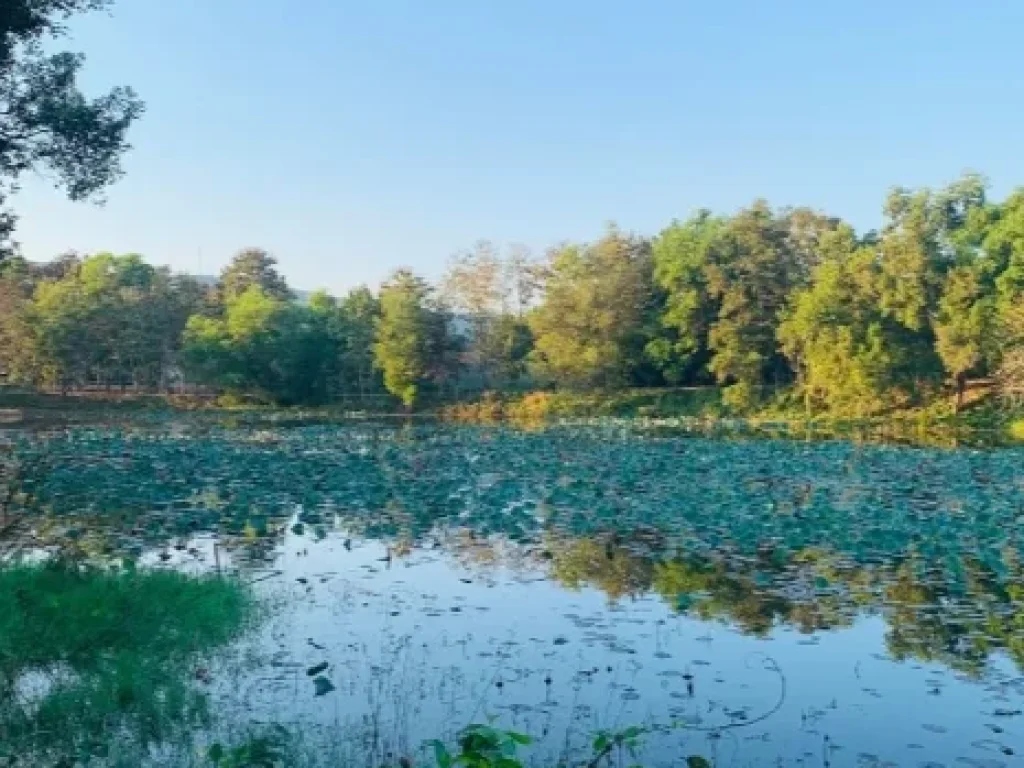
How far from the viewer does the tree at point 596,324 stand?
43781mm

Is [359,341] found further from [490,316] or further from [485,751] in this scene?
[485,751]

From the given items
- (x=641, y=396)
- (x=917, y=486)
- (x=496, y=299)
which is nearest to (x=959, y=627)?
(x=917, y=486)

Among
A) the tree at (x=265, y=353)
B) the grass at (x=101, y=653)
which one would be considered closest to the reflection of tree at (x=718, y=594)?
the grass at (x=101, y=653)

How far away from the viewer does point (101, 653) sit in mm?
6156

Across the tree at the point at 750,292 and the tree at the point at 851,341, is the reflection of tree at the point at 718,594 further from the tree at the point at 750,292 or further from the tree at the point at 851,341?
the tree at the point at 750,292

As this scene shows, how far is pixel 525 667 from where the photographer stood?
6547 mm

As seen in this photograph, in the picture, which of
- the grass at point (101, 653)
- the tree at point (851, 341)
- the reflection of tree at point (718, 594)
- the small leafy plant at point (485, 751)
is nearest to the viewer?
the small leafy plant at point (485, 751)

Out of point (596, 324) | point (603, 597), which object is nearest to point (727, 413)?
point (596, 324)

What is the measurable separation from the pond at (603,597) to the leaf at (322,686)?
21 millimetres

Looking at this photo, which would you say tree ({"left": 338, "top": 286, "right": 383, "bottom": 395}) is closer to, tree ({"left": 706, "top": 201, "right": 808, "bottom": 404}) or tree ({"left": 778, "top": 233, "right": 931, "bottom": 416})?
tree ({"left": 706, "top": 201, "right": 808, "bottom": 404})

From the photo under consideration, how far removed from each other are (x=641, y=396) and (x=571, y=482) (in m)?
27.8

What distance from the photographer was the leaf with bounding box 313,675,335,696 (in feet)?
19.3

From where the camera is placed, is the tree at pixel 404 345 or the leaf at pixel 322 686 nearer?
the leaf at pixel 322 686

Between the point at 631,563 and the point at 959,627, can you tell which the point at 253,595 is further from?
the point at 959,627
